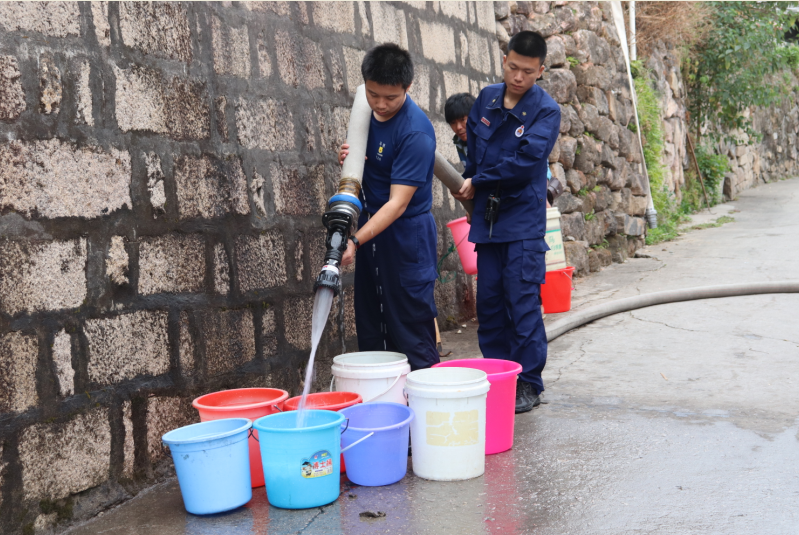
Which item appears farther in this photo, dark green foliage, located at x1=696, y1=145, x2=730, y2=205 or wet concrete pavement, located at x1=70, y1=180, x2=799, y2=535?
dark green foliage, located at x1=696, y1=145, x2=730, y2=205

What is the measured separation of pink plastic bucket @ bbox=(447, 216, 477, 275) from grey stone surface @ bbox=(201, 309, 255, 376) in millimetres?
1905

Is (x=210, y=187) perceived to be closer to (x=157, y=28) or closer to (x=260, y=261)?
(x=260, y=261)

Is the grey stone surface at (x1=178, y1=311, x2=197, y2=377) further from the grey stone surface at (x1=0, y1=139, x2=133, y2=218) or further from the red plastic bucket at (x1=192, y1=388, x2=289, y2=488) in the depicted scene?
the grey stone surface at (x1=0, y1=139, x2=133, y2=218)

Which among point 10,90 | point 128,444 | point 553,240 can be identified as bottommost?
point 128,444

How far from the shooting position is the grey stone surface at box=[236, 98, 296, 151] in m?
3.25

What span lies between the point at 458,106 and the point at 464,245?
90 cm

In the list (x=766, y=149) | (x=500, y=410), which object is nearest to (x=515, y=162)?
(x=500, y=410)

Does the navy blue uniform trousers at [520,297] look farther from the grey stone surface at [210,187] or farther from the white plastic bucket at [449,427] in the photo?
the grey stone surface at [210,187]

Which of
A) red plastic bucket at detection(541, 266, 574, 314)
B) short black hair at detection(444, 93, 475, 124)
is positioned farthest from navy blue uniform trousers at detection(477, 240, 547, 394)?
red plastic bucket at detection(541, 266, 574, 314)

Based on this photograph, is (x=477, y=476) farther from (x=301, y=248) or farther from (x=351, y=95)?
(x=351, y=95)

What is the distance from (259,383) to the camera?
3305mm

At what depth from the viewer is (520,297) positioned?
343cm

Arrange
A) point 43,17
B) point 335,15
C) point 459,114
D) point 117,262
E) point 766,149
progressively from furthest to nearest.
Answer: point 766,149
point 459,114
point 335,15
point 117,262
point 43,17

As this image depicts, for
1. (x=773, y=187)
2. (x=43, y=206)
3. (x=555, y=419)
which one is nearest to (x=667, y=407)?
(x=555, y=419)
